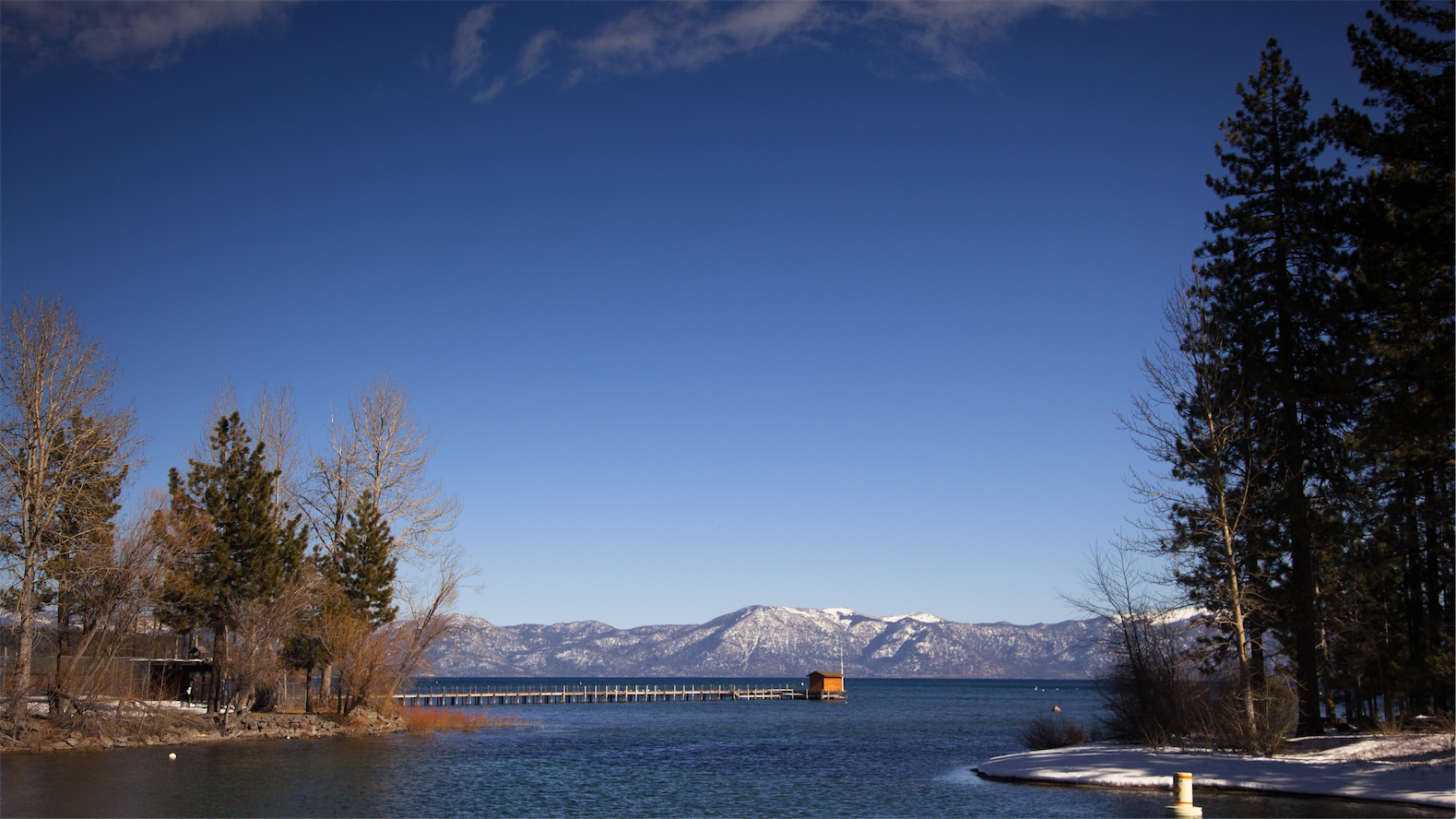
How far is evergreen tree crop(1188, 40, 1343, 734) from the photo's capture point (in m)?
26.0

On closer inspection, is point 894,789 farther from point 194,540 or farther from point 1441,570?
point 194,540

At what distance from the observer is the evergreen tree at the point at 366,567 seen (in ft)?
152

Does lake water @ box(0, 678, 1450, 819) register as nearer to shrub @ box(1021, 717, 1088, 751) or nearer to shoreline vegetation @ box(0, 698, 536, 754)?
shoreline vegetation @ box(0, 698, 536, 754)

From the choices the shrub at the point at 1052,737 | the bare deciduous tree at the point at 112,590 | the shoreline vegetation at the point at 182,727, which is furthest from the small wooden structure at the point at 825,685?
the bare deciduous tree at the point at 112,590

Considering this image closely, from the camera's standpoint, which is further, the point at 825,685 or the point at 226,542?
the point at 825,685

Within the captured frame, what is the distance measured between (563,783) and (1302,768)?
18703mm

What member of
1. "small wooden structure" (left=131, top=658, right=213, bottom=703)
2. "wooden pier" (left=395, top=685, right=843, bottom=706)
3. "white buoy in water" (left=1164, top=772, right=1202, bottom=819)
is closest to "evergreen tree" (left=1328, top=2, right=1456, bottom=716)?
"white buoy in water" (left=1164, top=772, right=1202, bottom=819)

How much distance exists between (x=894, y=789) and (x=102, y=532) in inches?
1174

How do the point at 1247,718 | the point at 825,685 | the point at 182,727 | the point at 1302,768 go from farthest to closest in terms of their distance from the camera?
1. the point at 825,685
2. the point at 182,727
3. the point at 1247,718
4. the point at 1302,768

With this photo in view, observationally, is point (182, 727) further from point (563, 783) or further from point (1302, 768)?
point (1302, 768)

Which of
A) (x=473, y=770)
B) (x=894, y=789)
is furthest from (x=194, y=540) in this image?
(x=894, y=789)

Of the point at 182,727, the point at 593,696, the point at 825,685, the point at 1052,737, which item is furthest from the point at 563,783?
the point at 825,685

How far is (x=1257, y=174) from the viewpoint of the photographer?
28578mm

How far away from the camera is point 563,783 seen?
27.6 m
